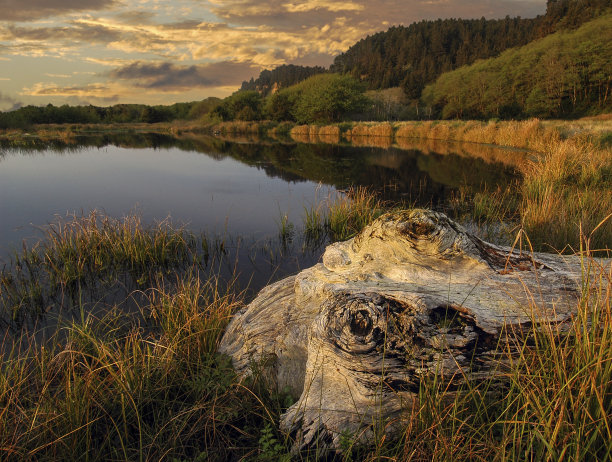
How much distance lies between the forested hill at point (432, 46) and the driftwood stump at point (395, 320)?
273ft

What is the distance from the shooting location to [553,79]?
1612 inches

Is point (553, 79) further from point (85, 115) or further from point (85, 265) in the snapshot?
point (85, 115)

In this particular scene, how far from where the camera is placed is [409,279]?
8.81 feet

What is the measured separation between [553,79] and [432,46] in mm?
82744

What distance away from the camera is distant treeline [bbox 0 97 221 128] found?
5499 centimetres

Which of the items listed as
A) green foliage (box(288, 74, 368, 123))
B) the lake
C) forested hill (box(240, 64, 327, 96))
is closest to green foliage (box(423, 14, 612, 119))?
green foliage (box(288, 74, 368, 123))

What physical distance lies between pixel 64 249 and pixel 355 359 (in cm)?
593

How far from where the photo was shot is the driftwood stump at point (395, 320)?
6.58ft

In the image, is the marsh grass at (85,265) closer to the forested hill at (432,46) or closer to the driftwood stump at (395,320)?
the driftwood stump at (395,320)

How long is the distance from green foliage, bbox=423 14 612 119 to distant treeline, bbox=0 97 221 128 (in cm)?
5321

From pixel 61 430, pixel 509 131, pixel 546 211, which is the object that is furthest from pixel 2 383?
pixel 509 131

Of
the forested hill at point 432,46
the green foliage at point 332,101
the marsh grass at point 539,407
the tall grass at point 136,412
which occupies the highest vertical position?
the forested hill at point 432,46

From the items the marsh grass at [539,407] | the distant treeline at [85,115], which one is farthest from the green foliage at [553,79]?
the distant treeline at [85,115]

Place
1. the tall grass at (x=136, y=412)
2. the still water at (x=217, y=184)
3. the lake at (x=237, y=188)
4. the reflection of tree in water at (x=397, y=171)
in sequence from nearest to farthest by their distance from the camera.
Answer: the tall grass at (x=136, y=412)
the lake at (x=237, y=188)
the still water at (x=217, y=184)
the reflection of tree in water at (x=397, y=171)
